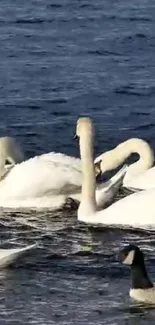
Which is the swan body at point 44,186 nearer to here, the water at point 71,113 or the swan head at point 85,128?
the water at point 71,113

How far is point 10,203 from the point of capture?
15.3 meters

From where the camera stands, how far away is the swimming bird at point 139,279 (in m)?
11.5

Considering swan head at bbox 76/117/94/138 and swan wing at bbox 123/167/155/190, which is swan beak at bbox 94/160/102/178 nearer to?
swan wing at bbox 123/167/155/190

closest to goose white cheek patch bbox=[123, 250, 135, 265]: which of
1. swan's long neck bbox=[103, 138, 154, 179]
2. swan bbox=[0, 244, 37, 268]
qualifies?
swan bbox=[0, 244, 37, 268]

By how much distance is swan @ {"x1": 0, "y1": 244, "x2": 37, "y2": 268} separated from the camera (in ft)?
40.8

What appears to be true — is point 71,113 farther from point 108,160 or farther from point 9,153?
point 9,153

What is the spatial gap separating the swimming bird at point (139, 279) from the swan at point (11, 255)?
3.49ft

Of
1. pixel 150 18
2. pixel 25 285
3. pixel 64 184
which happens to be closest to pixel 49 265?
pixel 25 285

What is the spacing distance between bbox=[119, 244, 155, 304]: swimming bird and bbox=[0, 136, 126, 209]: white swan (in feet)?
10.4

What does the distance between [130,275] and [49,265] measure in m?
0.80

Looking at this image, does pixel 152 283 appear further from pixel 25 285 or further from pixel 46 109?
pixel 46 109

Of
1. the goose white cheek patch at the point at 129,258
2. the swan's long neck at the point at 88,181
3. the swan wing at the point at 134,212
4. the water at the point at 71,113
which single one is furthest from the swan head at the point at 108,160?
the goose white cheek patch at the point at 129,258

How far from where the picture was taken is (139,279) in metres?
11.6

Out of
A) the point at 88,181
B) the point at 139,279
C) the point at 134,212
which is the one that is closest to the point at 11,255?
the point at 139,279
